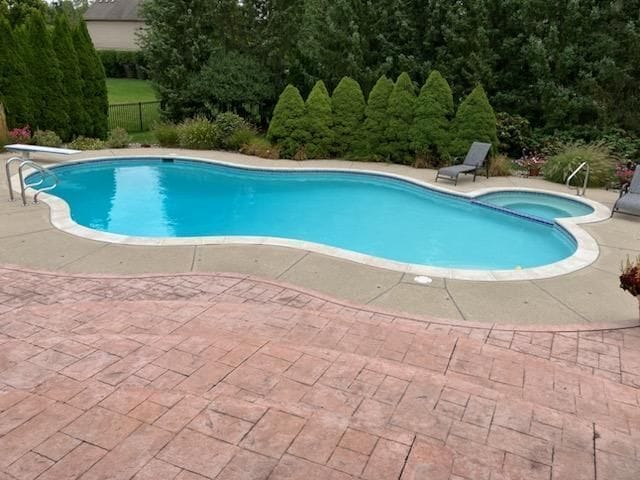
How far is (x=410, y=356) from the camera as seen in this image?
4.64 m

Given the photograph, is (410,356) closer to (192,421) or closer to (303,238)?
(192,421)

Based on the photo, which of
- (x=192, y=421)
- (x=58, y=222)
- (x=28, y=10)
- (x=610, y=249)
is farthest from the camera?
(x=28, y=10)

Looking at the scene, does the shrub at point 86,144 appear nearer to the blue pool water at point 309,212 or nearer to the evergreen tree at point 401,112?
the blue pool water at point 309,212

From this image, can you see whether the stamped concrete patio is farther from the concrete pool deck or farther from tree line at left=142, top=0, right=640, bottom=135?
tree line at left=142, top=0, right=640, bottom=135

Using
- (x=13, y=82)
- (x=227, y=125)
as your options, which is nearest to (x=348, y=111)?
(x=227, y=125)

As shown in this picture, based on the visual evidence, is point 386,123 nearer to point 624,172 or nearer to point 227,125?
point 227,125

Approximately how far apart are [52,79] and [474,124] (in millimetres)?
12387

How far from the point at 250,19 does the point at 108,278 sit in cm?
1490

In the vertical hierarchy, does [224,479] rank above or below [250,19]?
below

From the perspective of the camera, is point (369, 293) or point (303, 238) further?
point (303, 238)

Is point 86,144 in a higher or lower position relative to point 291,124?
lower

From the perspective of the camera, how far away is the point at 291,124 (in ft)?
49.3

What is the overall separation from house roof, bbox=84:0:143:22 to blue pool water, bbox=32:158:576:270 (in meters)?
35.8

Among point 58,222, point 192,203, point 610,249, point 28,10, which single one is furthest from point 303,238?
point 28,10
